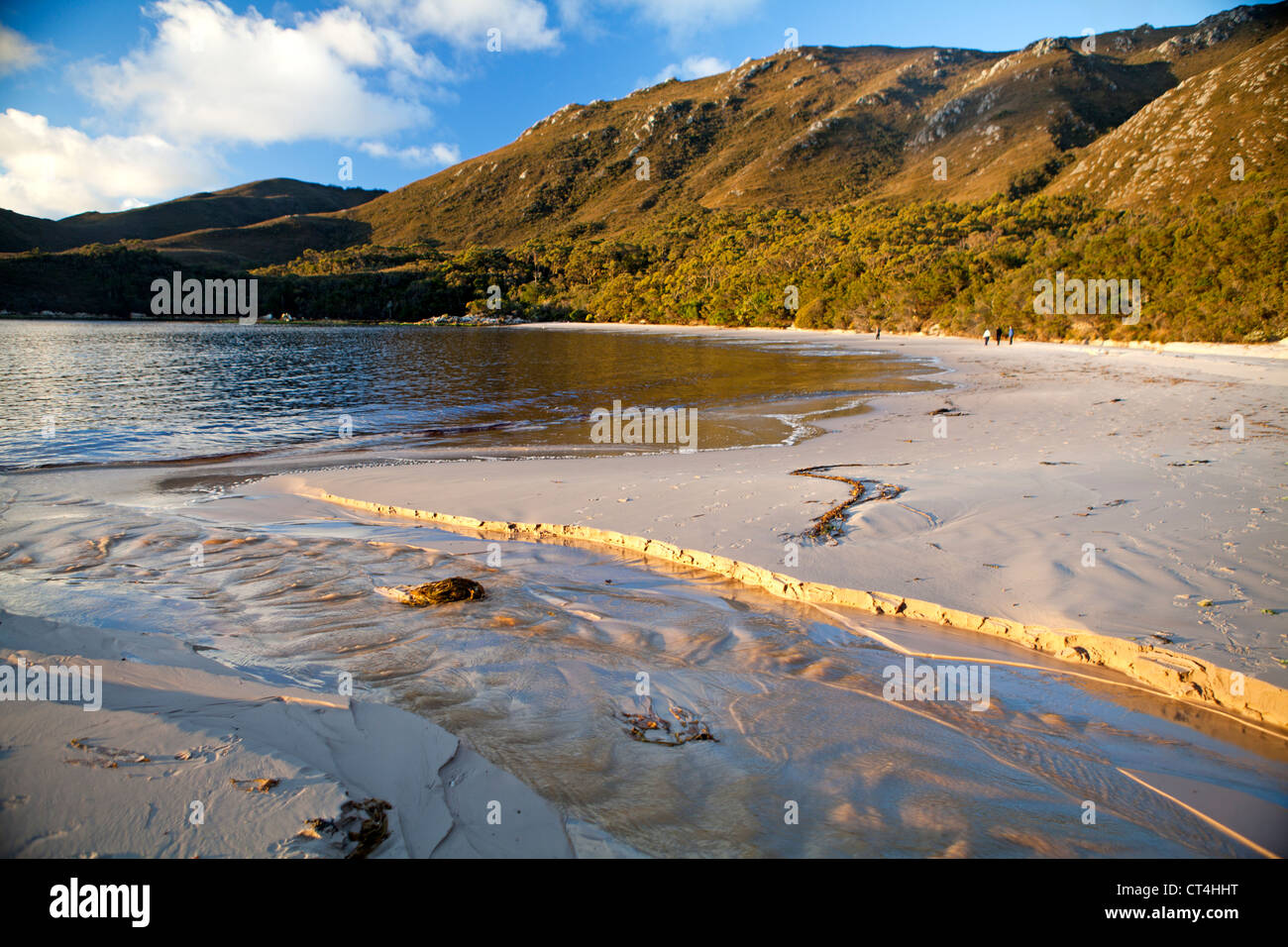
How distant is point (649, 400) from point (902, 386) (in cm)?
841

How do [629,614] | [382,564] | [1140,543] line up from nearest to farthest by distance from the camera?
1. [629,614]
2. [1140,543]
3. [382,564]

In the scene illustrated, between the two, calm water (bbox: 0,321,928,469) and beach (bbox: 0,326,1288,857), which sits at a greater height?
calm water (bbox: 0,321,928,469)

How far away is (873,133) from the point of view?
125375 mm

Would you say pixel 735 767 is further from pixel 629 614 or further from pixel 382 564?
pixel 382 564

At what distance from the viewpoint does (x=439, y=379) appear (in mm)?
27469

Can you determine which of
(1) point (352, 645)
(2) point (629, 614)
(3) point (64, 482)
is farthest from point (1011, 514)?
(3) point (64, 482)

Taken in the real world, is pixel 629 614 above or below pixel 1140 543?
below

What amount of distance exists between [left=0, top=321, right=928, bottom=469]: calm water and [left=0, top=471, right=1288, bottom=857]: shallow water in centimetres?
729

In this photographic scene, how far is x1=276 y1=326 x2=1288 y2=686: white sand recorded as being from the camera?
4660 millimetres

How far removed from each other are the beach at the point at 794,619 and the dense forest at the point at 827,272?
2539 centimetres

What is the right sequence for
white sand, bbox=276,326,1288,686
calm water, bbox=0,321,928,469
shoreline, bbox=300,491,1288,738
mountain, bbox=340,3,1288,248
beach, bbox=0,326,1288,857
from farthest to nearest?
mountain, bbox=340,3,1288,248 < calm water, bbox=0,321,928,469 < white sand, bbox=276,326,1288,686 < shoreline, bbox=300,491,1288,738 < beach, bbox=0,326,1288,857
